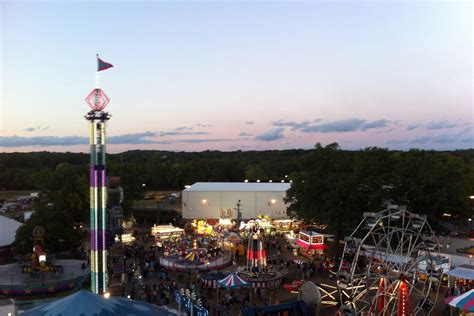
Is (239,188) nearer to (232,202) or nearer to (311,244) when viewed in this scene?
(232,202)

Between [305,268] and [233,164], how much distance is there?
66964 mm

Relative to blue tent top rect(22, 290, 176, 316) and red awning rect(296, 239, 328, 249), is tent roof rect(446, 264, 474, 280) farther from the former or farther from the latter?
blue tent top rect(22, 290, 176, 316)

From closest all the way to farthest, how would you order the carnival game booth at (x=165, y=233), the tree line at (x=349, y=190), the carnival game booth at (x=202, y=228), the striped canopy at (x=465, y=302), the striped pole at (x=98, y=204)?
the striped canopy at (x=465, y=302)
the striped pole at (x=98, y=204)
the tree line at (x=349, y=190)
the carnival game booth at (x=165, y=233)
the carnival game booth at (x=202, y=228)

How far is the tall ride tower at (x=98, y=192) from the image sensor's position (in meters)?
24.2

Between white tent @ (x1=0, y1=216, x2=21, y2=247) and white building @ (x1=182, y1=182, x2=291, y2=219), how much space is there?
17.1 m

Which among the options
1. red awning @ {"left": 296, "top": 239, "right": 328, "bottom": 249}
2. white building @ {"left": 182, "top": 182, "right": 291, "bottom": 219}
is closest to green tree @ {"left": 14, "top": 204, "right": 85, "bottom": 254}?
white building @ {"left": 182, "top": 182, "right": 291, "bottom": 219}

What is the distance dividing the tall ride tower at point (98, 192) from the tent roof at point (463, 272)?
61.5 feet

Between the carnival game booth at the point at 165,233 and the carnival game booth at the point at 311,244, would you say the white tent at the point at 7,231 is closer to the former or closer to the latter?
the carnival game booth at the point at 165,233

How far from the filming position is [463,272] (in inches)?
961

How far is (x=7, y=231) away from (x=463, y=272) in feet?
116

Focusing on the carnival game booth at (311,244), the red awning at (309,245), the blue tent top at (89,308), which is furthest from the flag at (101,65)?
the red awning at (309,245)

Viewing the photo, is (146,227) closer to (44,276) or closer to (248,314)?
(44,276)

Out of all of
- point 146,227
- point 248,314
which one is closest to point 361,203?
point 248,314

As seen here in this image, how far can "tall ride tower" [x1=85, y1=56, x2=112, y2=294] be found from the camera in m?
24.2
